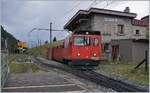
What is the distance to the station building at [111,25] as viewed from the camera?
36031mm

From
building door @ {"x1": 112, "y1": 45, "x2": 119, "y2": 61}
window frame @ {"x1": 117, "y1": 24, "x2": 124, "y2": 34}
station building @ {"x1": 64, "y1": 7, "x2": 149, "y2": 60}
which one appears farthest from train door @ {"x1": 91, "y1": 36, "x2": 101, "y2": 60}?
window frame @ {"x1": 117, "y1": 24, "x2": 124, "y2": 34}

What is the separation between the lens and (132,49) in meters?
31.3

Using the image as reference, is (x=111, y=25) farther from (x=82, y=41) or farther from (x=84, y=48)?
(x=84, y=48)

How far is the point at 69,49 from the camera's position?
76.7 feet

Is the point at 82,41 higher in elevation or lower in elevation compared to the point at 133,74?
higher

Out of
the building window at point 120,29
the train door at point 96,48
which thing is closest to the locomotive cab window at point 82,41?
the train door at point 96,48

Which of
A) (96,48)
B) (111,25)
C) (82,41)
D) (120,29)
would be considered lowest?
(96,48)

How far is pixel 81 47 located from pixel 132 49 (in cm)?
976

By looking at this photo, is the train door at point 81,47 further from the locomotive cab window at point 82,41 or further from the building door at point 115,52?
the building door at point 115,52

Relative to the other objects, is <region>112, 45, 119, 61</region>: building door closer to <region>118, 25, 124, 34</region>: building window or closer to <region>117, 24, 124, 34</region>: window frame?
<region>117, 24, 124, 34</region>: window frame

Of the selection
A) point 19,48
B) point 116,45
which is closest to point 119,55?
point 116,45

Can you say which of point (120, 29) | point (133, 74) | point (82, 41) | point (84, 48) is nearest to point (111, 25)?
point (120, 29)

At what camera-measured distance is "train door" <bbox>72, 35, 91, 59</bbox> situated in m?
22.8

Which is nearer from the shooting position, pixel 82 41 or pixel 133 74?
pixel 133 74
